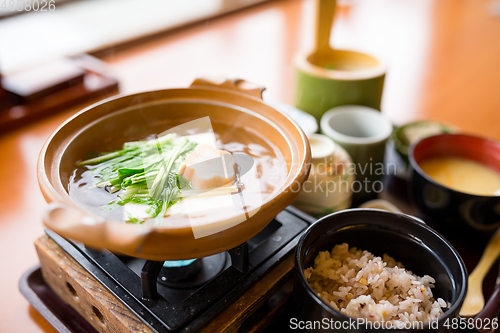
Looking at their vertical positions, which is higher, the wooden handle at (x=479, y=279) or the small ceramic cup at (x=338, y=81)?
the small ceramic cup at (x=338, y=81)

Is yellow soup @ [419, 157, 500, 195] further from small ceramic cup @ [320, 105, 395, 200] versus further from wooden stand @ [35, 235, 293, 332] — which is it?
wooden stand @ [35, 235, 293, 332]

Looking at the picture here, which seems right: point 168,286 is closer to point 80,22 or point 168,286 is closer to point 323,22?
point 323,22

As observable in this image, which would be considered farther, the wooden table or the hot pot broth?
the wooden table

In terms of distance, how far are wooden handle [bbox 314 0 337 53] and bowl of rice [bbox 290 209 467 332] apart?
100 cm

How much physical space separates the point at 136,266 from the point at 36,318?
34 centimetres

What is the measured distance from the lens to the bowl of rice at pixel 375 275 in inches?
32.7

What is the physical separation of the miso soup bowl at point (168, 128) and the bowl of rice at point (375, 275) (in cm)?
21

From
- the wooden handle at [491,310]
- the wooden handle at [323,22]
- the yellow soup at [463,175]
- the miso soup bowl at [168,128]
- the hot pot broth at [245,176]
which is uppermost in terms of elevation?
the wooden handle at [323,22]

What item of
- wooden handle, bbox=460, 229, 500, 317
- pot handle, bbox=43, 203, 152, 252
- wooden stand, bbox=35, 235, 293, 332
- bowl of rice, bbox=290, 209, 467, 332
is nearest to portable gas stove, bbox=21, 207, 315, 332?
wooden stand, bbox=35, 235, 293, 332

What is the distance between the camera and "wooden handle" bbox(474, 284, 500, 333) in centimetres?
106

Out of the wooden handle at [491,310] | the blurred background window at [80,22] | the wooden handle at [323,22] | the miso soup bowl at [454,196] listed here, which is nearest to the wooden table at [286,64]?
the blurred background window at [80,22]

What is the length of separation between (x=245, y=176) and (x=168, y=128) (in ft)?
1.04

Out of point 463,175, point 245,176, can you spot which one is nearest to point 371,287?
point 245,176

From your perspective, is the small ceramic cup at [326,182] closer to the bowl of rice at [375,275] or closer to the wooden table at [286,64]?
the bowl of rice at [375,275]
